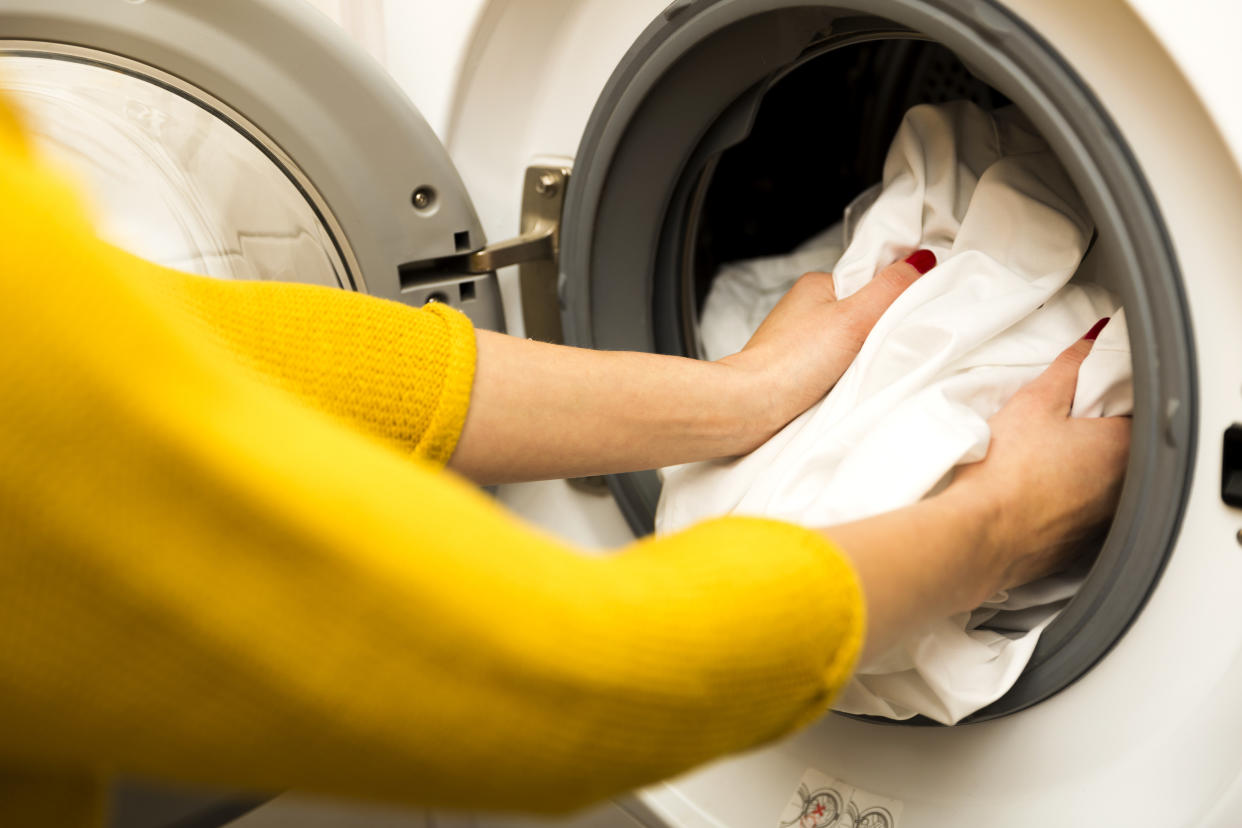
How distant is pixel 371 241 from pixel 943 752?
0.47 m

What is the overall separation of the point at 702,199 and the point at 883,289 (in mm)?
174

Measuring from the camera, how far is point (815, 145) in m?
0.93

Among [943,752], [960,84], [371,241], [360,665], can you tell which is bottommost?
[943,752]

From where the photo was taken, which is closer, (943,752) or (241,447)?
(241,447)

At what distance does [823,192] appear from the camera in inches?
37.7

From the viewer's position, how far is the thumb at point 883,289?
2.08ft

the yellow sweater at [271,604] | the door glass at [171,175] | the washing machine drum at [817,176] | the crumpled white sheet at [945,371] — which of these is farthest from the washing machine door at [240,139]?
the yellow sweater at [271,604]

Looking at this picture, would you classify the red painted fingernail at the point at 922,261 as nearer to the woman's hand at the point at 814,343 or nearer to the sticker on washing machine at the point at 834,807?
the woman's hand at the point at 814,343

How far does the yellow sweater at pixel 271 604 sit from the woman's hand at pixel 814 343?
0.31m

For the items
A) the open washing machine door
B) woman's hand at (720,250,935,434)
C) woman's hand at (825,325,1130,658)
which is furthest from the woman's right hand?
the open washing machine door

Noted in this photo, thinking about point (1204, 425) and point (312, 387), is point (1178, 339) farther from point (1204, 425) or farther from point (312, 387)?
point (312, 387)

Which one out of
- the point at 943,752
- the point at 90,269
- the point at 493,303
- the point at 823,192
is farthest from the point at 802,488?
the point at 823,192

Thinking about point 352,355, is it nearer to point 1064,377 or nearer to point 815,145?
point 1064,377

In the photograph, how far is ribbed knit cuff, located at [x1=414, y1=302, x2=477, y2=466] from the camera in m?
0.51
